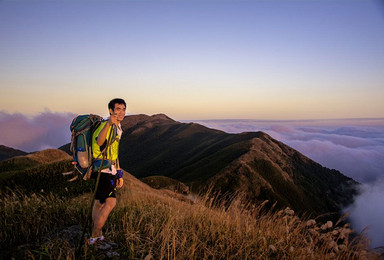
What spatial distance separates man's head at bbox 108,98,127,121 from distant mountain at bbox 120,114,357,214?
43140 millimetres

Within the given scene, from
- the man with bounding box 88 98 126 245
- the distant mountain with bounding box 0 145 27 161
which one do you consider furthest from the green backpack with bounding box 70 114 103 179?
the distant mountain with bounding box 0 145 27 161

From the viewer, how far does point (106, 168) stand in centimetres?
420

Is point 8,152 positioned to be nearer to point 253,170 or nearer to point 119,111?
point 253,170

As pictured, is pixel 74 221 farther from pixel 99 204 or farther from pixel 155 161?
pixel 155 161

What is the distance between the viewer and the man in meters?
3.89

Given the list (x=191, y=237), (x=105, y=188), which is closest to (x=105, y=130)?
(x=105, y=188)

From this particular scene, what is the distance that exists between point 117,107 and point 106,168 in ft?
3.57

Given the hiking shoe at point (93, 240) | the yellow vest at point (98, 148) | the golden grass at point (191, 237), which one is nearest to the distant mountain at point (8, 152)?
the golden grass at point (191, 237)

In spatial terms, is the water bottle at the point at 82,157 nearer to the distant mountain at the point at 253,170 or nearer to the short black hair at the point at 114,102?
the short black hair at the point at 114,102

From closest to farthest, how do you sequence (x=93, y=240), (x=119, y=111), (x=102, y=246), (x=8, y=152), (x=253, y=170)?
(x=102, y=246) → (x=93, y=240) → (x=119, y=111) → (x=253, y=170) → (x=8, y=152)

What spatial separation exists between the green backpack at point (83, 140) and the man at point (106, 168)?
11 cm

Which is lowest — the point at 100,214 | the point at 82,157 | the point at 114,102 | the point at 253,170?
the point at 253,170

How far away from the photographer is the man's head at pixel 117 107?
13.3 ft

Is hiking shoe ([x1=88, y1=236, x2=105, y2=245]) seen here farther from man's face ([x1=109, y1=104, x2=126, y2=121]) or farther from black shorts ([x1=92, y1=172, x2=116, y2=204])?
man's face ([x1=109, y1=104, x2=126, y2=121])
